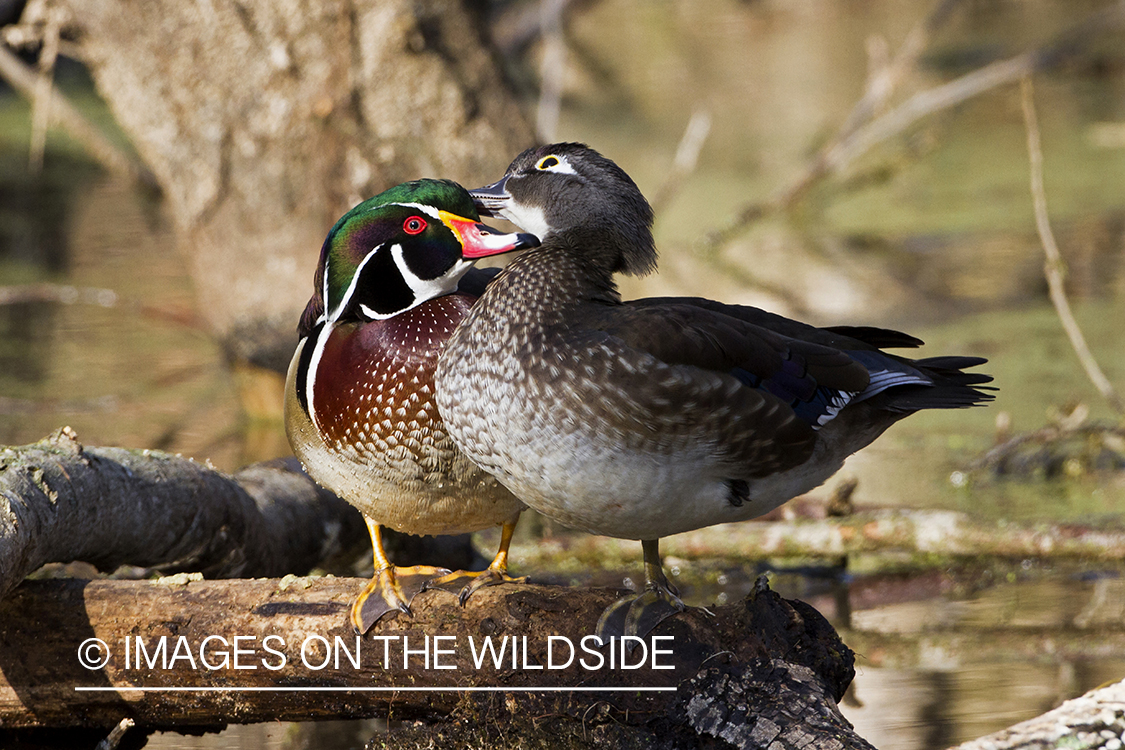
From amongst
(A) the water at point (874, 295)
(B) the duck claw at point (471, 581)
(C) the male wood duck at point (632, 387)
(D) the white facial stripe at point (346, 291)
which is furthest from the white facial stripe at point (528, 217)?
(A) the water at point (874, 295)

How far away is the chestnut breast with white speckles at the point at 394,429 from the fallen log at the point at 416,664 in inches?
6.8

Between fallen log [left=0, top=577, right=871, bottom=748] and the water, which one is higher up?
the water

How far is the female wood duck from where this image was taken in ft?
7.94

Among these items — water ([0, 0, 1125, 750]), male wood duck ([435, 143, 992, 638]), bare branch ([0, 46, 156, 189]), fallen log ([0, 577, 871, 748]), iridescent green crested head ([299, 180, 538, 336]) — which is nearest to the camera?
male wood duck ([435, 143, 992, 638])

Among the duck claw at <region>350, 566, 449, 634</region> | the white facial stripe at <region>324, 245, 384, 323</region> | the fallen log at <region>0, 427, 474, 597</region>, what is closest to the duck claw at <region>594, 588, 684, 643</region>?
the duck claw at <region>350, 566, 449, 634</region>

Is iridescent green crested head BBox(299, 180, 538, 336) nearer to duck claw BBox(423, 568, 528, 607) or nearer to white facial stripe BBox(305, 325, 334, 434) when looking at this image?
white facial stripe BBox(305, 325, 334, 434)

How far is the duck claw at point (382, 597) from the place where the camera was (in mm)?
2479

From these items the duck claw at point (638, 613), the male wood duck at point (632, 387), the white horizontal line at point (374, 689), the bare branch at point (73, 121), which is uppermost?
the bare branch at point (73, 121)

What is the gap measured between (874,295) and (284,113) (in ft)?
10.7

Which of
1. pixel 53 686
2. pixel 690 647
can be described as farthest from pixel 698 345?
pixel 53 686

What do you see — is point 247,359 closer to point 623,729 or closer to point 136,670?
point 136,670

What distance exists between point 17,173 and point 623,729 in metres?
9.04

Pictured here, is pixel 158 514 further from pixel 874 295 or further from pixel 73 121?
pixel 874 295

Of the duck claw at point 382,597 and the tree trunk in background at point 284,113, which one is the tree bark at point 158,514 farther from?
the tree trunk in background at point 284,113
